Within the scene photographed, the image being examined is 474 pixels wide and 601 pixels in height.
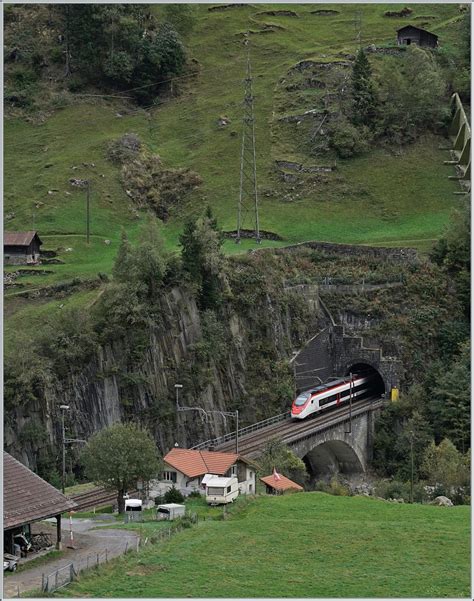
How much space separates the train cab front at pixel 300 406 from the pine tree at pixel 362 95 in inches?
1394

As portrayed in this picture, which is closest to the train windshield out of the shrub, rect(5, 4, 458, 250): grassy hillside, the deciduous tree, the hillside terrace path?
rect(5, 4, 458, 250): grassy hillside

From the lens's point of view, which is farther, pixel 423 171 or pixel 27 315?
pixel 423 171

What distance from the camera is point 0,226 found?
2358 cm

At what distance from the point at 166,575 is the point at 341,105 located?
237 ft

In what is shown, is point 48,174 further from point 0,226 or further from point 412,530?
point 0,226

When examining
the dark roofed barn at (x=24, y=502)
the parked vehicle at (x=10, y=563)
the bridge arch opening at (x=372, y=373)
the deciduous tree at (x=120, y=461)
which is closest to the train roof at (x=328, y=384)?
the bridge arch opening at (x=372, y=373)

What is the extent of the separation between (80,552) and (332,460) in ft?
131

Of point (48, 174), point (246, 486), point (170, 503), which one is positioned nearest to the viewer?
point (170, 503)

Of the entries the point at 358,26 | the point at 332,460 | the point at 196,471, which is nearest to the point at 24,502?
the point at 196,471

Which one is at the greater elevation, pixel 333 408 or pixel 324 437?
pixel 333 408

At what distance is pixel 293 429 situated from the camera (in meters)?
69.5

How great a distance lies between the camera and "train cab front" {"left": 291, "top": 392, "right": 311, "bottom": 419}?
236ft

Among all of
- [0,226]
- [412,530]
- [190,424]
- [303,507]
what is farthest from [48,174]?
[0,226]

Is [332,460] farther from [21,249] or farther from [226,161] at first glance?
[226,161]
